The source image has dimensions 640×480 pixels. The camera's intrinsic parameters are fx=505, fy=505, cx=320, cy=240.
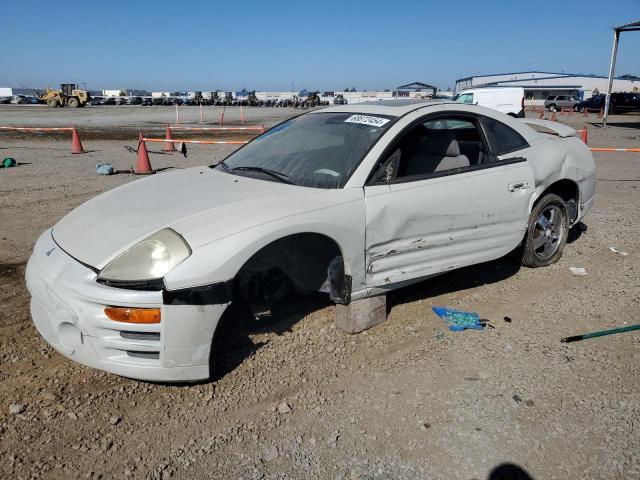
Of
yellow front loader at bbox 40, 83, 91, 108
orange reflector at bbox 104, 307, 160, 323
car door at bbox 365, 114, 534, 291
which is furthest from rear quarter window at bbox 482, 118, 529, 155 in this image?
yellow front loader at bbox 40, 83, 91, 108

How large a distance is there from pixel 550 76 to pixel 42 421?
291 ft

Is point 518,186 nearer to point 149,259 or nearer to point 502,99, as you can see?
point 149,259

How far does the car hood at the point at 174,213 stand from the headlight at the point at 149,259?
0.14 feet

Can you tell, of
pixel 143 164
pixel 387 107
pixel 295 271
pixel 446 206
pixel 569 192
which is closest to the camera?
pixel 295 271

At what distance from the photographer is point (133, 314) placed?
2.57 m

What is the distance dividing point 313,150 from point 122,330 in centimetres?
191

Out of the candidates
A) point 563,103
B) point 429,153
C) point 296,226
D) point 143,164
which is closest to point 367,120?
point 429,153

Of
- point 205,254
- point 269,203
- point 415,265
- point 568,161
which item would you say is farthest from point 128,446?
point 568,161

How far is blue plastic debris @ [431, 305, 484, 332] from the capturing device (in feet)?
12.1

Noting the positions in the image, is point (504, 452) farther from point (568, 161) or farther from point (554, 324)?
point (568, 161)

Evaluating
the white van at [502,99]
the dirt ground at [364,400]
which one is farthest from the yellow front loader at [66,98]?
the dirt ground at [364,400]

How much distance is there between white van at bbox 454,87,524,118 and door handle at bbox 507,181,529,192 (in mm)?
18365

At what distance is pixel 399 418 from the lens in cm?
270

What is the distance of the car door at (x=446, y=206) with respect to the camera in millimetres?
3359
